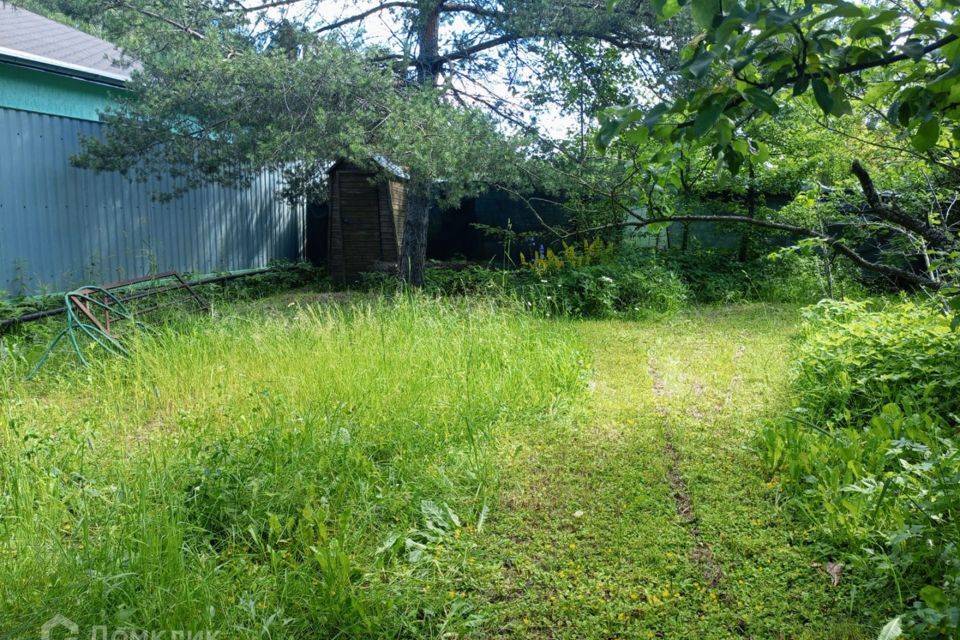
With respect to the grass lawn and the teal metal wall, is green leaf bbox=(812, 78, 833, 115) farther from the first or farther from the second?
the teal metal wall

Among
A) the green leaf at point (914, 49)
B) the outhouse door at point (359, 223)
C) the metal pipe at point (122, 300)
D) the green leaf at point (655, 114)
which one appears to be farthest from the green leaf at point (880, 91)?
the outhouse door at point (359, 223)

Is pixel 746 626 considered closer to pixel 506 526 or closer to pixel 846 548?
pixel 846 548

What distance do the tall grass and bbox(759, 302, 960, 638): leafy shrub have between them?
1264 millimetres

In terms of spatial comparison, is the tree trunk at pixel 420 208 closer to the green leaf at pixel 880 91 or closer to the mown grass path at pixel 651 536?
the mown grass path at pixel 651 536

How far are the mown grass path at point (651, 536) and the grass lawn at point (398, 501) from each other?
0.03 feet

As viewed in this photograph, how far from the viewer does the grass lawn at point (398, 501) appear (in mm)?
2049

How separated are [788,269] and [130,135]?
7.74 metres

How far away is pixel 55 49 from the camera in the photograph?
795cm

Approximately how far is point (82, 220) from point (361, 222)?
335 centimetres

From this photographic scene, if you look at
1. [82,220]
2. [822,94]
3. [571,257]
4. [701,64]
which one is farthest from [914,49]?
[82,220]

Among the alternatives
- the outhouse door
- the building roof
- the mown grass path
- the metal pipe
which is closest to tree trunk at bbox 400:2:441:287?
the outhouse door

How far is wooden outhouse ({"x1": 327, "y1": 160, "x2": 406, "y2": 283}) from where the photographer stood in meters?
9.34

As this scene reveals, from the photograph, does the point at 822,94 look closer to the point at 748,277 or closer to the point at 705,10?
the point at 705,10

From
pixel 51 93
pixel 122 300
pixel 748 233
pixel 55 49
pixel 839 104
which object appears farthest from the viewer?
pixel 748 233
